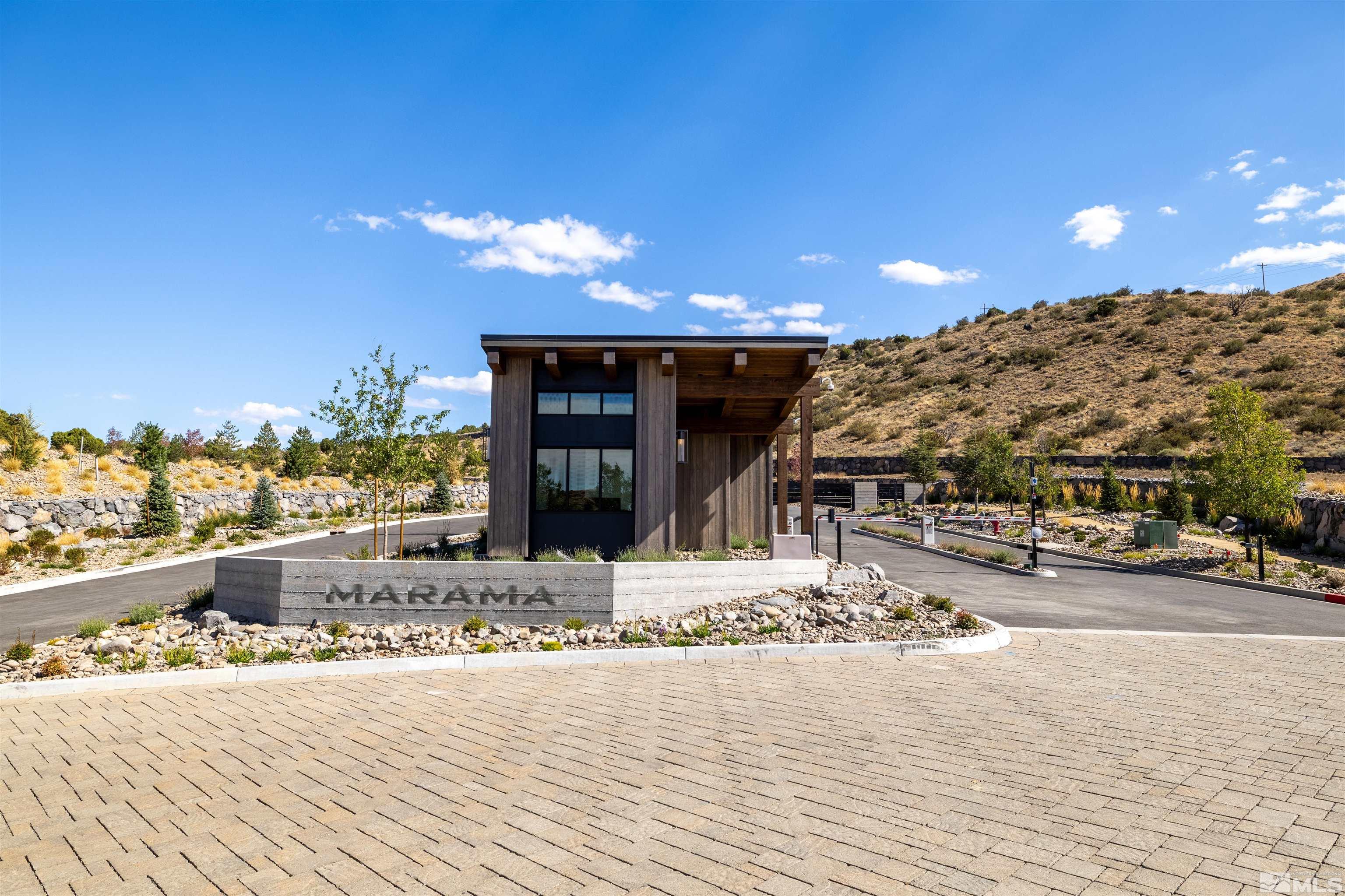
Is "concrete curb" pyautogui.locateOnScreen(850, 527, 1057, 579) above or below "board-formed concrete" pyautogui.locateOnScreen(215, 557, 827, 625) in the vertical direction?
below

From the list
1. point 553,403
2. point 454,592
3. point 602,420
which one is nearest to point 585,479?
point 602,420

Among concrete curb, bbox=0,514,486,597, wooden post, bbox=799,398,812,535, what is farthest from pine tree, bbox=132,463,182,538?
wooden post, bbox=799,398,812,535

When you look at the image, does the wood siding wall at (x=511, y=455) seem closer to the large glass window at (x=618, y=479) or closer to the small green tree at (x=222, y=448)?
the large glass window at (x=618, y=479)

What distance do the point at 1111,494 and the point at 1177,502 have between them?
4476 mm

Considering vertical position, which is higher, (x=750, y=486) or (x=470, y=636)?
(x=750, y=486)

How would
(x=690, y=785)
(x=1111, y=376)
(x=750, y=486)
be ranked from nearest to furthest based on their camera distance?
(x=690, y=785) < (x=750, y=486) < (x=1111, y=376)

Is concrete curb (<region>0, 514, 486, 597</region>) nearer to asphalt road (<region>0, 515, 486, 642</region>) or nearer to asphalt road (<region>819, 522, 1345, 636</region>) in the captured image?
asphalt road (<region>0, 515, 486, 642</region>)

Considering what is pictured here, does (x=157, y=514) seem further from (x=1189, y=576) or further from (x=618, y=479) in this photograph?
(x=1189, y=576)

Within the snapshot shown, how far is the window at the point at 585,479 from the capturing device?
15.4m

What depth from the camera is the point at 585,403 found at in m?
15.6

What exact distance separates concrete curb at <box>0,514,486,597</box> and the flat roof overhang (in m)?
9.87

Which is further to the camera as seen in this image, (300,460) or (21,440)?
(300,460)

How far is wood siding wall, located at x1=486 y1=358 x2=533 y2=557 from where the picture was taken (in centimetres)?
1502

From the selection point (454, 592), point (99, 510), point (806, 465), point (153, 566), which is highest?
point (806, 465)
